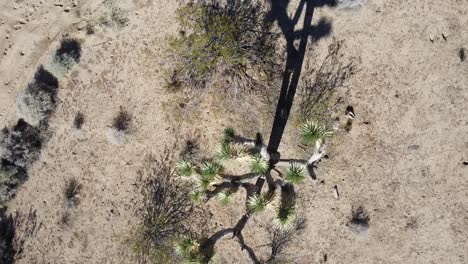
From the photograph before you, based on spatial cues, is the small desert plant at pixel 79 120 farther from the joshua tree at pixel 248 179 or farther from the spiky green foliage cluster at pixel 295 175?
the spiky green foliage cluster at pixel 295 175

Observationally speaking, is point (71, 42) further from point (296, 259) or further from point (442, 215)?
point (442, 215)

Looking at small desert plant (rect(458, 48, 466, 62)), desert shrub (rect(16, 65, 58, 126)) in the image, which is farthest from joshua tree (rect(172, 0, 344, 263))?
desert shrub (rect(16, 65, 58, 126))

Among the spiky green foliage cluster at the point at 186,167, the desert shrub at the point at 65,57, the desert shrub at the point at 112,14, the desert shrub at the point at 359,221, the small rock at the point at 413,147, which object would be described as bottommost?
the desert shrub at the point at 359,221

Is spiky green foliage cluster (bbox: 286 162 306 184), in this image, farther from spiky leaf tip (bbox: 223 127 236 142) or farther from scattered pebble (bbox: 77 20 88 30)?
scattered pebble (bbox: 77 20 88 30)

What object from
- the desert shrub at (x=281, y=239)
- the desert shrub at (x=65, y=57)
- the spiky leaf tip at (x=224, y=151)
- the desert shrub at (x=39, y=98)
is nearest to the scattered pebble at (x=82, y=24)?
the desert shrub at (x=65, y=57)

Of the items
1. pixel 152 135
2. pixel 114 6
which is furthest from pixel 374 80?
pixel 114 6

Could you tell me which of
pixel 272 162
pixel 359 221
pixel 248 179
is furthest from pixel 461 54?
pixel 248 179
